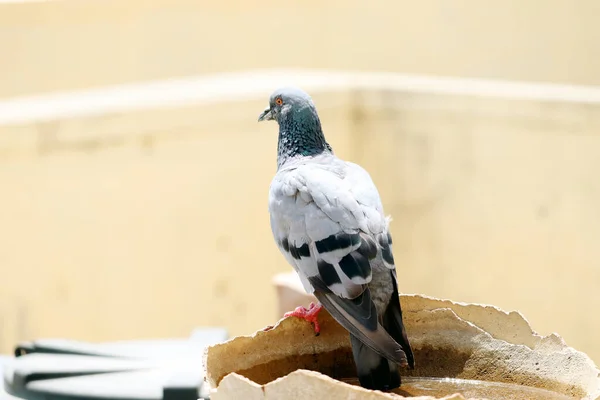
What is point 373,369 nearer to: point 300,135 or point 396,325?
point 396,325

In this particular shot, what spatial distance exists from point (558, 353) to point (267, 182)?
15.3 ft

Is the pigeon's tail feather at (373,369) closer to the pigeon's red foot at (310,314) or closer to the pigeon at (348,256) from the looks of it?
the pigeon at (348,256)

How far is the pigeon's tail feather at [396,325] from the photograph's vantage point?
9.27 ft

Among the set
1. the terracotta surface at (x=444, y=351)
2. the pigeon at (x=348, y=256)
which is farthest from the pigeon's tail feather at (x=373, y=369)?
the terracotta surface at (x=444, y=351)

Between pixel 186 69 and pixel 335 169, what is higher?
pixel 186 69

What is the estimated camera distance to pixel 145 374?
4309 mm

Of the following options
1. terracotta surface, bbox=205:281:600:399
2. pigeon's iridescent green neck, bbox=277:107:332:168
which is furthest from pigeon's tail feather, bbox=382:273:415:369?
pigeon's iridescent green neck, bbox=277:107:332:168

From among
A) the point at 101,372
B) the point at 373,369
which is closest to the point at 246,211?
the point at 101,372

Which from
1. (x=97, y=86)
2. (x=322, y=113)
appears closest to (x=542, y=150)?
(x=322, y=113)

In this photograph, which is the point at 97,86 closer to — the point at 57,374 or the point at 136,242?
the point at 136,242

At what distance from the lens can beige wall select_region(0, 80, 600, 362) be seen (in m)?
6.59

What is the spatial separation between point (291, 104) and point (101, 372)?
141 cm

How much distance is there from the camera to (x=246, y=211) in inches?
286

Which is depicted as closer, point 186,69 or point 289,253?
point 289,253
